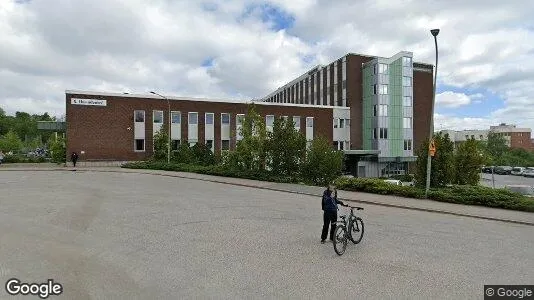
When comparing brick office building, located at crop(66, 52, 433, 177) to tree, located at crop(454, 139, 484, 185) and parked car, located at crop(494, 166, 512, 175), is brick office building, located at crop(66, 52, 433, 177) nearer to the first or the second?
tree, located at crop(454, 139, 484, 185)

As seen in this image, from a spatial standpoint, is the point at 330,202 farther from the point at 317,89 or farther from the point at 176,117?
the point at 317,89

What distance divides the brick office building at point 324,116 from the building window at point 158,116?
108 mm

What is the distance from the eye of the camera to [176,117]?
4322 centimetres

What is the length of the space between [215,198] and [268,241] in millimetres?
8103

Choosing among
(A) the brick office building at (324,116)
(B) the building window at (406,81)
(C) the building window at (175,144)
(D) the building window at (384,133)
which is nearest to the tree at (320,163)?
(A) the brick office building at (324,116)

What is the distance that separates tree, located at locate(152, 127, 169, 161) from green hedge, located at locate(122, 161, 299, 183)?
3744 millimetres

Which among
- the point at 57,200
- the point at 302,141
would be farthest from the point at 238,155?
the point at 57,200

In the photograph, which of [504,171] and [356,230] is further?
[504,171]

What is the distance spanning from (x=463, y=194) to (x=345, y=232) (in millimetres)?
10956

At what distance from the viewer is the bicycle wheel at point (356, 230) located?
374 inches

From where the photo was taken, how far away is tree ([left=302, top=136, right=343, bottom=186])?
2627 cm

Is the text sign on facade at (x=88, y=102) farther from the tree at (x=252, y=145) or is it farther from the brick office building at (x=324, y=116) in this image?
the tree at (x=252, y=145)

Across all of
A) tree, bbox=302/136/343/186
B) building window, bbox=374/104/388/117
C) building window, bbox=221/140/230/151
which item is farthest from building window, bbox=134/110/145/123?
building window, bbox=374/104/388/117

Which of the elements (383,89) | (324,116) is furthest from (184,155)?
(383,89)
